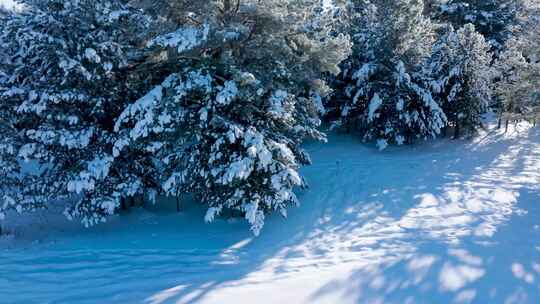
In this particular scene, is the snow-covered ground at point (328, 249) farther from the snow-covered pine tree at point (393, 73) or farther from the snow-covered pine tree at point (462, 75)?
the snow-covered pine tree at point (462, 75)

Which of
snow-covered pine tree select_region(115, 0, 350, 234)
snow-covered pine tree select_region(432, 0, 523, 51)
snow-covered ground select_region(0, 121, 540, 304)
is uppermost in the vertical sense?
snow-covered pine tree select_region(432, 0, 523, 51)

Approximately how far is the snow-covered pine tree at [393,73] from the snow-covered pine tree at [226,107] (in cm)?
809

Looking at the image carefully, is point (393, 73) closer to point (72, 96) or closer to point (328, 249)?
point (328, 249)

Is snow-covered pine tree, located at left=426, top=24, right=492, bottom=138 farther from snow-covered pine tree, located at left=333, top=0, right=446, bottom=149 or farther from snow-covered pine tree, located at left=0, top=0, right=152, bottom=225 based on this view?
snow-covered pine tree, located at left=0, top=0, right=152, bottom=225

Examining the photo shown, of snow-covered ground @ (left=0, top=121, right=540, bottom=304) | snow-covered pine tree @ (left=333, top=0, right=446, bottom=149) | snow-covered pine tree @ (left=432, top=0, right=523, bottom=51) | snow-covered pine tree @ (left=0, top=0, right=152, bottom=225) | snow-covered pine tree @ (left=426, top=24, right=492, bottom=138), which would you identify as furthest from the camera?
snow-covered pine tree @ (left=432, top=0, right=523, bottom=51)

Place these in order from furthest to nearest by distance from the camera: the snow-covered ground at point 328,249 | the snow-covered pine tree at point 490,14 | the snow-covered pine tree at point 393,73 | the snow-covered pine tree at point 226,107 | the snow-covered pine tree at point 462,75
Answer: the snow-covered pine tree at point 490,14 → the snow-covered pine tree at point 462,75 → the snow-covered pine tree at point 393,73 → the snow-covered pine tree at point 226,107 → the snow-covered ground at point 328,249

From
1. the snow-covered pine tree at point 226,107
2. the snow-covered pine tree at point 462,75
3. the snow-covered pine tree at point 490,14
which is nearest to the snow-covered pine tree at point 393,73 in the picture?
the snow-covered pine tree at point 462,75

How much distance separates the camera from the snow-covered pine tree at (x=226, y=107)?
920cm

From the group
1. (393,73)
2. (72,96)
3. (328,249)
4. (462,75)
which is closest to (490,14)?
(462,75)

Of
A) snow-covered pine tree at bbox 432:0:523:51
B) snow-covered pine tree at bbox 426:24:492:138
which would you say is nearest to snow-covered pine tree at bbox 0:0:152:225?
snow-covered pine tree at bbox 426:24:492:138

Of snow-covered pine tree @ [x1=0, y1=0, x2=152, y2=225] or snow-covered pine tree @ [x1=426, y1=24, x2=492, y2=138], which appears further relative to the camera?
snow-covered pine tree @ [x1=426, y1=24, x2=492, y2=138]

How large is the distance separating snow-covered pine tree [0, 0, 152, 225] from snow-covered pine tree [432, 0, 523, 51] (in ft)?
73.6

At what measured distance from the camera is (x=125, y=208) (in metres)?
12.8

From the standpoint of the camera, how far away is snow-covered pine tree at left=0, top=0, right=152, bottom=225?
996 centimetres
